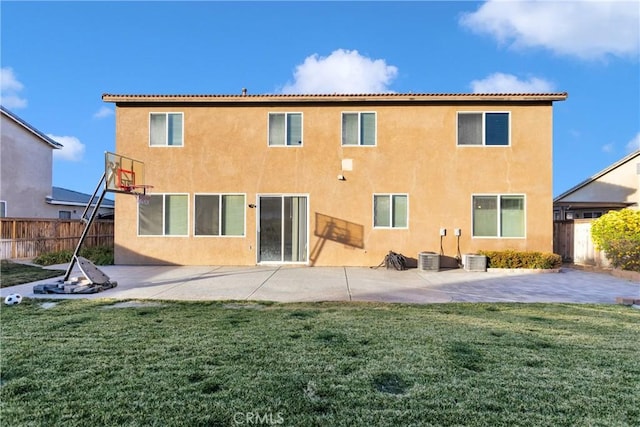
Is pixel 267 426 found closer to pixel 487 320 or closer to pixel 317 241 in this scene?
pixel 487 320

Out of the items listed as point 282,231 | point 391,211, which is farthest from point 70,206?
point 391,211

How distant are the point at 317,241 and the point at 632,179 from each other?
18143mm

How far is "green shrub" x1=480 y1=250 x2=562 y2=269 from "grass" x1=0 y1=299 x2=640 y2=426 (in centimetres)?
545

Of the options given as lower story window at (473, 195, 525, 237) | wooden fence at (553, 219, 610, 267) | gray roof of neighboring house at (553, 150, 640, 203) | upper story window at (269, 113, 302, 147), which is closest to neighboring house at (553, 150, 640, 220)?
gray roof of neighboring house at (553, 150, 640, 203)

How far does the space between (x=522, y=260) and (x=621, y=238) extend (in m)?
2.72

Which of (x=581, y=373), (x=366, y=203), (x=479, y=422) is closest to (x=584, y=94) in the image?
(x=366, y=203)

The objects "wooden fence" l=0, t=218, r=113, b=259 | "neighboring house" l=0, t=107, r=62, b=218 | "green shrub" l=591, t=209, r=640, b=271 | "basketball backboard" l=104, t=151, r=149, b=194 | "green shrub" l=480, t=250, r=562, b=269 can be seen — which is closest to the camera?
"basketball backboard" l=104, t=151, r=149, b=194

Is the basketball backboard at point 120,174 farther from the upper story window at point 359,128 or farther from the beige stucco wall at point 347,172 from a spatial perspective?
the upper story window at point 359,128

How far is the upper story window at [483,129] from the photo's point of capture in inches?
455

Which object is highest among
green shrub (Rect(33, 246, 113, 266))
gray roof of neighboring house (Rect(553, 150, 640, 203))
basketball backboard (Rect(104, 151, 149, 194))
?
gray roof of neighboring house (Rect(553, 150, 640, 203))

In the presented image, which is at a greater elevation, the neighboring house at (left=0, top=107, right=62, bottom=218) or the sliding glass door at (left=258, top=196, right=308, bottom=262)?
the neighboring house at (left=0, top=107, right=62, bottom=218)

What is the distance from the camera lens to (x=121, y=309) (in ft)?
18.9

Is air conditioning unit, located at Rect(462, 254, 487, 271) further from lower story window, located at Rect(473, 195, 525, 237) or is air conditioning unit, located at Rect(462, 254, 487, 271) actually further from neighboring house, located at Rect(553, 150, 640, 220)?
neighboring house, located at Rect(553, 150, 640, 220)

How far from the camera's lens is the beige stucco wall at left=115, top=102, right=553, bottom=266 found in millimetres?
11453
